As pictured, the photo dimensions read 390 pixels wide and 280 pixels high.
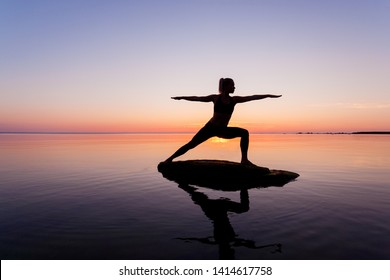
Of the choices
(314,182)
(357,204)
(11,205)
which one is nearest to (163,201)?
(11,205)

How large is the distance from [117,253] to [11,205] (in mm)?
5806

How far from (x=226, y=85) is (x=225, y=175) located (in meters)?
3.95

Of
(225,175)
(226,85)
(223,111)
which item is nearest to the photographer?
(226,85)

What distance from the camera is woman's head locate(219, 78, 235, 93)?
1276cm

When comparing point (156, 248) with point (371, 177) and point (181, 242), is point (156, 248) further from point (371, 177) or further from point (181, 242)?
point (371, 177)

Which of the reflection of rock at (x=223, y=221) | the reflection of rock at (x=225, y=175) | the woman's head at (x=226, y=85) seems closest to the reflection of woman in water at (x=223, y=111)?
the woman's head at (x=226, y=85)

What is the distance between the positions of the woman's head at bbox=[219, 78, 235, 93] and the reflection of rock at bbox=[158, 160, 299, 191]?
3381 millimetres

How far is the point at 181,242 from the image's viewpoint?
610 centimetres

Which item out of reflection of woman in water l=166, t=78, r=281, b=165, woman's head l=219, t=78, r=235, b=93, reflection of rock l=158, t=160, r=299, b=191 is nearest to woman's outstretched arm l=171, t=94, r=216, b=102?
reflection of woman in water l=166, t=78, r=281, b=165

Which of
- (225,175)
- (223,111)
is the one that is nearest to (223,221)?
(225,175)

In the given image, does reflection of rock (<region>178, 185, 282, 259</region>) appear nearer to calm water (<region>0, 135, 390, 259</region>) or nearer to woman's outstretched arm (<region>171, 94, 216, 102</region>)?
calm water (<region>0, 135, 390, 259</region>)

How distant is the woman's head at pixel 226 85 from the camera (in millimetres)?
12758

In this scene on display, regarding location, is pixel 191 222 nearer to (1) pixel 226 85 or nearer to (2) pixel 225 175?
(2) pixel 225 175

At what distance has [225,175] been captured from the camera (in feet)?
44.2
